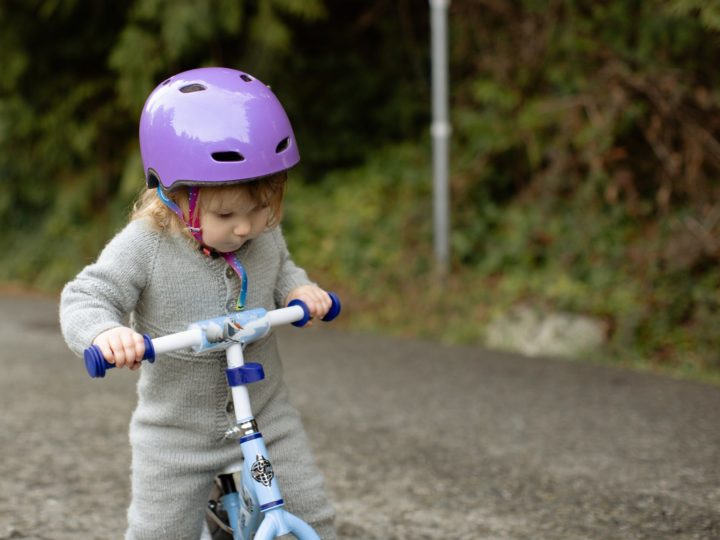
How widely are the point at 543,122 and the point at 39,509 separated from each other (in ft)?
16.6

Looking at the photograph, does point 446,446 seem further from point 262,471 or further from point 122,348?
point 122,348

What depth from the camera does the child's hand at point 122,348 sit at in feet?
7.03

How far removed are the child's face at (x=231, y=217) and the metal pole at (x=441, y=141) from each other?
5.05m

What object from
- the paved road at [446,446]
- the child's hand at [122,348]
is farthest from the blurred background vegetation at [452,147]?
the child's hand at [122,348]

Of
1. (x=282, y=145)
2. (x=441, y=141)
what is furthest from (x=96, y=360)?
(x=441, y=141)

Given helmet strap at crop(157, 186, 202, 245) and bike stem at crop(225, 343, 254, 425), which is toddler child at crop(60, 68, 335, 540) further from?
bike stem at crop(225, 343, 254, 425)

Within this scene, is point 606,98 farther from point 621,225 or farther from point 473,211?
point 473,211

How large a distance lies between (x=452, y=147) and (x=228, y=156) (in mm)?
6313

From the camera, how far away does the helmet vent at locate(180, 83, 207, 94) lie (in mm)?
2377

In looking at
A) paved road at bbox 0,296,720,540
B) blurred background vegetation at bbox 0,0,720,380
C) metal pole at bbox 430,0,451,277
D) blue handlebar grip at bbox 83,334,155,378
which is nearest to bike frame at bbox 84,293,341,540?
blue handlebar grip at bbox 83,334,155,378

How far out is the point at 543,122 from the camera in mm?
7547

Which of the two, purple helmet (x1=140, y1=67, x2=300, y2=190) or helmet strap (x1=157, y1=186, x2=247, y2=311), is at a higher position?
purple helmet (x1=140, y1=67, x2=300, y2=190)

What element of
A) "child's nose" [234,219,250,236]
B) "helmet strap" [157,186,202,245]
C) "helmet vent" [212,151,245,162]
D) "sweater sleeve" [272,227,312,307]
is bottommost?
"sweater sleeve" [272,227,312,307]

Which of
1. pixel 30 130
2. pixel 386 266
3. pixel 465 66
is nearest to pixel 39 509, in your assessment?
pixel 386 266
